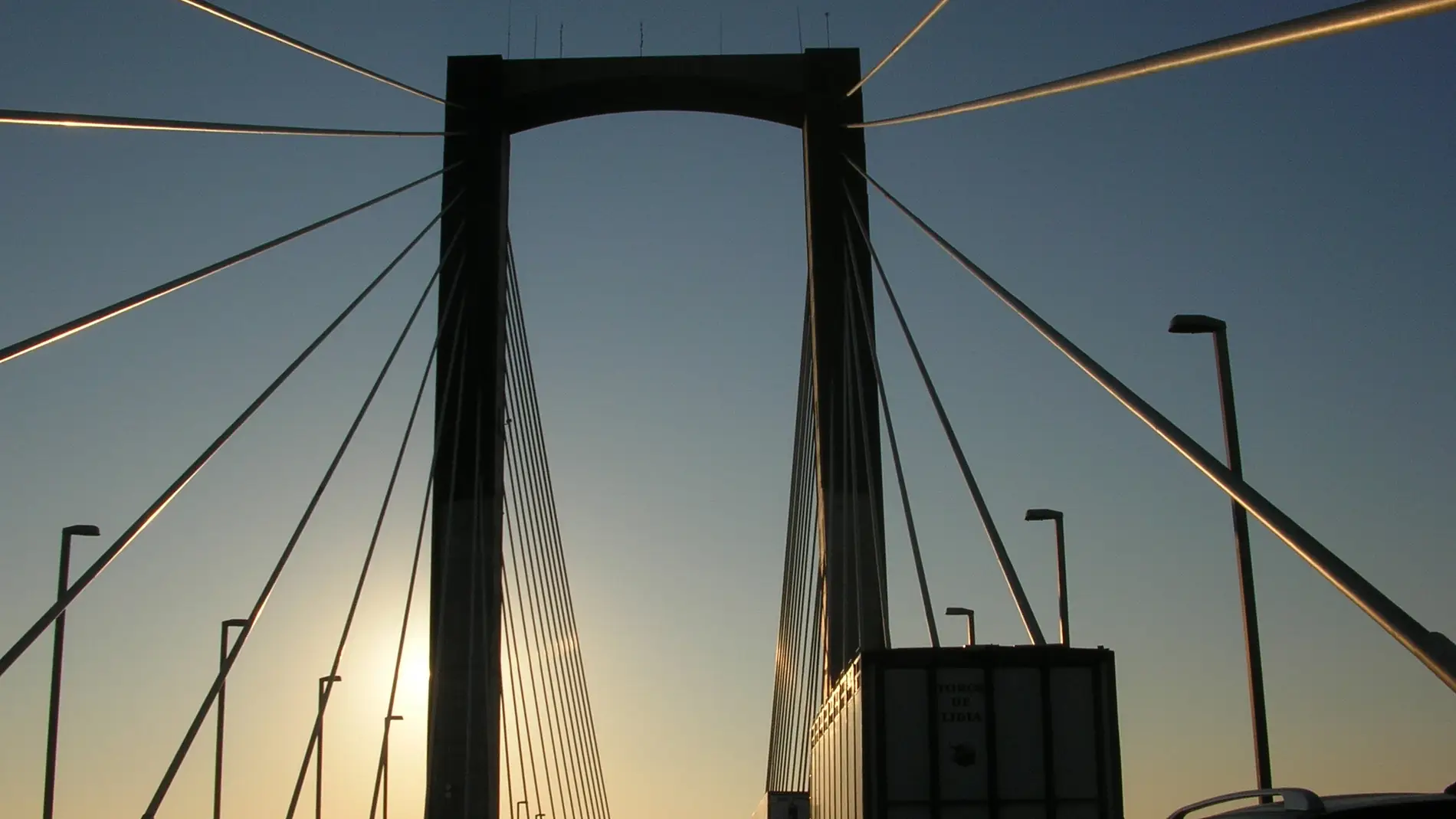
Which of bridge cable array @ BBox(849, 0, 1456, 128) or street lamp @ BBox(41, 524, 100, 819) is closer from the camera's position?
bridge cable array @ BBox(849, 0, 1456, 128)

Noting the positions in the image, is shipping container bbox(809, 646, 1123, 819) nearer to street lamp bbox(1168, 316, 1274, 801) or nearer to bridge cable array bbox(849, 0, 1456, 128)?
street lamp bbox(1168, 316, 1274, 801)

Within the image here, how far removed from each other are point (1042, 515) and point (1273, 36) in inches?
842

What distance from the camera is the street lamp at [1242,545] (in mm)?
18406

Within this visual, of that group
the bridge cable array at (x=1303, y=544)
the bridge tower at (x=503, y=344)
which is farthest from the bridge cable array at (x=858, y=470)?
the bridge cable array at (x=1303, y=544)

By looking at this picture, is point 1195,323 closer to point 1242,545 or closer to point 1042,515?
point 1242,545

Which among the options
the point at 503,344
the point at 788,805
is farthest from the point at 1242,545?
the point at 788,805

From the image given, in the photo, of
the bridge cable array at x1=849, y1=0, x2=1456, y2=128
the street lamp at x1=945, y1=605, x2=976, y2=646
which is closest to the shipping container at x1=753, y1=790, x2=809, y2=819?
the street lamp at x1=945, y1=605, x2=976, y2=646

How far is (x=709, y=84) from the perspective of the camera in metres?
30.1

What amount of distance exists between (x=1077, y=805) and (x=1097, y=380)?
16.5 ft

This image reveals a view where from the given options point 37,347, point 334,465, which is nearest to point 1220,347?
point 334,465

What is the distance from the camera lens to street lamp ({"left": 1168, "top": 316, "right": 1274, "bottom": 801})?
18406mm

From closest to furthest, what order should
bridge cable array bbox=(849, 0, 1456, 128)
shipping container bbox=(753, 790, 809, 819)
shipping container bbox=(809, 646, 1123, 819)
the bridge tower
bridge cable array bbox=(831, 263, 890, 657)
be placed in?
bridge cable array bbox=(849, 0, 1456, 128) < shipping container bbox=(809, 646, 1123, 819) < the bridge tower < bridge cable array bbox=(831, 263, 890, 657) < shipping container bbox=(753, 790, 809, 819)

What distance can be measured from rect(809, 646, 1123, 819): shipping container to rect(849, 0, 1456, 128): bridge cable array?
557cm

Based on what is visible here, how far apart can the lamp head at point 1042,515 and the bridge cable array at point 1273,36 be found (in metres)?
16.1
